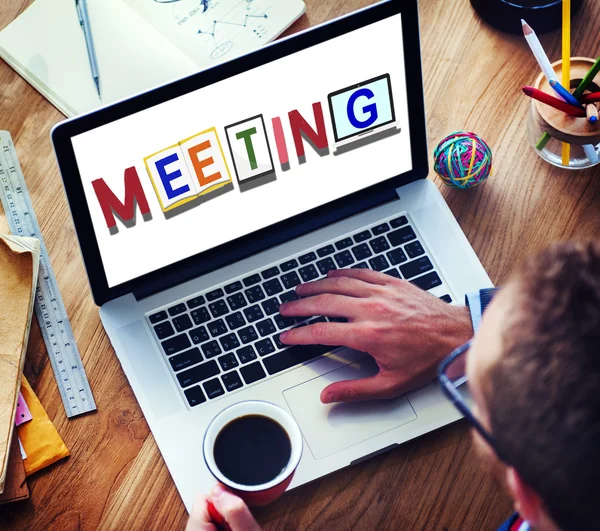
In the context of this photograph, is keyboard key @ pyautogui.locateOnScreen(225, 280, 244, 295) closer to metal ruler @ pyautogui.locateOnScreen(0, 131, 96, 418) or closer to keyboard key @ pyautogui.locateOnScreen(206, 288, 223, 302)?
keyboard key @ pyautogui.locateOnScreen(206, 288, 223, 302)

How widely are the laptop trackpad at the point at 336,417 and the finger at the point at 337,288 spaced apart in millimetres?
111

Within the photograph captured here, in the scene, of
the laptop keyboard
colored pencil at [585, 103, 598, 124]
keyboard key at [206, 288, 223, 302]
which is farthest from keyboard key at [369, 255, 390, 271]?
colored pencil at [585, 103, 598, 124]

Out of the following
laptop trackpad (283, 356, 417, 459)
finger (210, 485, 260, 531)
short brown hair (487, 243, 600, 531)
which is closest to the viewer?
short brown hair (487, 243, 600, 531)

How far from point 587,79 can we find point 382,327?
0.40 m

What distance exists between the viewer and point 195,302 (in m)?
0.96

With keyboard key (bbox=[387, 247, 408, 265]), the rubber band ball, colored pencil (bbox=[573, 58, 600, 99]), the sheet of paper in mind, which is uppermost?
the sheet of paper

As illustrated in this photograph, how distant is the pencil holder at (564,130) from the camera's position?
3.11 feet

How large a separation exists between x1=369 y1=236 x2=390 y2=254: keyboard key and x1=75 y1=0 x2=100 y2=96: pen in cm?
45

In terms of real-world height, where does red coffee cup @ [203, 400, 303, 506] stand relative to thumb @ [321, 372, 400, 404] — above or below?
above

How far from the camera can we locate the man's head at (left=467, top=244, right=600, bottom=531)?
21.1 inches

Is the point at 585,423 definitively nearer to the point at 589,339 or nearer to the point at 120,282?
the point at 589,339

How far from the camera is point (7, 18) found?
1.11 meters

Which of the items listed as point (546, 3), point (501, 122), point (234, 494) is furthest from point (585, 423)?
point (546, 3)

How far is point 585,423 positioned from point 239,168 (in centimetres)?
53
